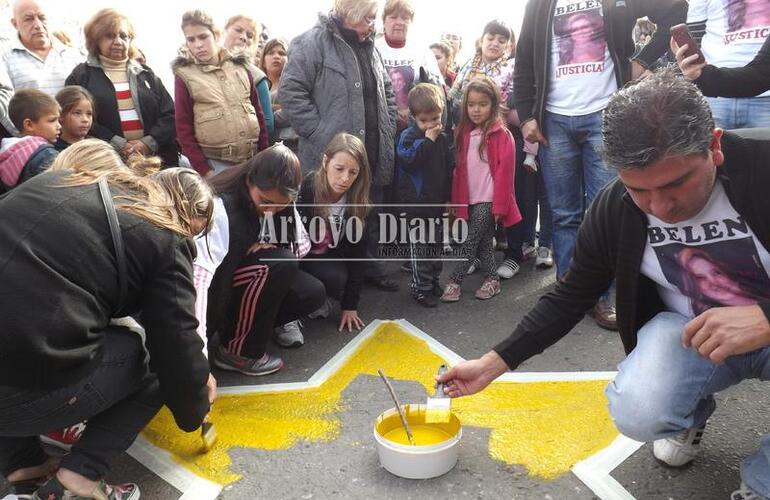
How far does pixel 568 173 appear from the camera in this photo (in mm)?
3777

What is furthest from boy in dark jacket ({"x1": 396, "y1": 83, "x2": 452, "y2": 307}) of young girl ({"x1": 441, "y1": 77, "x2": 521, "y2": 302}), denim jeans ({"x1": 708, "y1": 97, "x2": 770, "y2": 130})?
denim jeans ({"x1": 708, "y1": 97, "x2": 770, "y2": 130})

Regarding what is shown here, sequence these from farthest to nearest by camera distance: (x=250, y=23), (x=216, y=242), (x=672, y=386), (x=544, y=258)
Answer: (x=250, y=23), (x=544, y=258), (x=216, y=242), (x=672, y=386)

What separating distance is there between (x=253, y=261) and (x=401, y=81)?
→ 2.18m

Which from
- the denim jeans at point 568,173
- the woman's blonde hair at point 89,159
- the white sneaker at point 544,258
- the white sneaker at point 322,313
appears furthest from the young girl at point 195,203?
the white sneaker at point 544,258

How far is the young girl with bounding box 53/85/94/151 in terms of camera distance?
3670mm

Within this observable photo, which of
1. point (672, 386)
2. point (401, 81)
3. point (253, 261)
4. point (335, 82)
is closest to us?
point (672, 386)

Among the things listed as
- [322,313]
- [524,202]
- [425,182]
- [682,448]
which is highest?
[425,182]

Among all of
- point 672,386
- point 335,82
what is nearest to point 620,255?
point 672,386

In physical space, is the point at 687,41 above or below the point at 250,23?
below

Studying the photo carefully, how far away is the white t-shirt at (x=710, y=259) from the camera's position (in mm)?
1835

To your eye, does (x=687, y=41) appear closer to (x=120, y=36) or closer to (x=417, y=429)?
(x=417, y=429)

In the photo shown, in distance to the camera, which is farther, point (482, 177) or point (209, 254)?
point (482, 177)

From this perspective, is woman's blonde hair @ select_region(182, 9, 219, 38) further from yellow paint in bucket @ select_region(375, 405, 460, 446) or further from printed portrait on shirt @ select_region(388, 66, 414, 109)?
yellow paint in bucket @ select_region(375, 405, 460, 446)

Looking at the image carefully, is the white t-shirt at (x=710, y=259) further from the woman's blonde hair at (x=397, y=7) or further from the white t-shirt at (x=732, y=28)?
the woman's blonde hair at (x=397, y=7)
